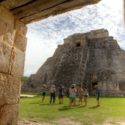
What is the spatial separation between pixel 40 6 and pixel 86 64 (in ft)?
103

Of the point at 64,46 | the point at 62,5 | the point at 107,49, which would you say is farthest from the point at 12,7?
the point at 64,46

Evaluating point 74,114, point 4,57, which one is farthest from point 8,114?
point 74,114

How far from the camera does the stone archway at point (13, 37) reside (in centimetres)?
388

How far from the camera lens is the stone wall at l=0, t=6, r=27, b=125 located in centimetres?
390

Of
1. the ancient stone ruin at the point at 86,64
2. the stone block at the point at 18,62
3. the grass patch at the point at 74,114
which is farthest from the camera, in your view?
the ancient stone ruin at the point at 86,64

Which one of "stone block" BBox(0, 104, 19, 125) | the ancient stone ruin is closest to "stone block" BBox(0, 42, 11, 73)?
"stone block" BBox(0, 104, 19, 125)

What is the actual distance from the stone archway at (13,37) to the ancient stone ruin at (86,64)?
963 inches

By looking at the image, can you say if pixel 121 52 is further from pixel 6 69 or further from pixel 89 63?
pixel 6 69

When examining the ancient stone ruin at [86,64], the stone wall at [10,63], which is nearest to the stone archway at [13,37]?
the stone wall at [10,63]

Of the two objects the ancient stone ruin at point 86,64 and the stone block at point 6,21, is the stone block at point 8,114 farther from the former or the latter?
the ancient stone ruin at point 86,64

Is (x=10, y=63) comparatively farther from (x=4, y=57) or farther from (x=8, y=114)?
(x=8, y=114)

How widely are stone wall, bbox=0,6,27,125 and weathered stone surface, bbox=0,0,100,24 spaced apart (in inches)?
5.5

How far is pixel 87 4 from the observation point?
3.77m

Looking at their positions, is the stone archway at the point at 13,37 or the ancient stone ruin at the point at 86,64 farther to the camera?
the ancient stone ruin at the point at 86,64
